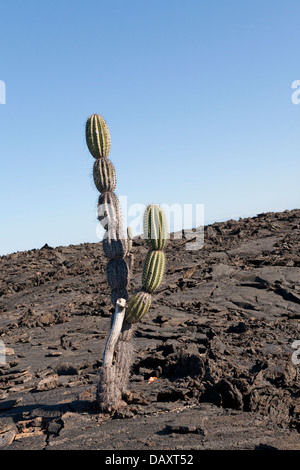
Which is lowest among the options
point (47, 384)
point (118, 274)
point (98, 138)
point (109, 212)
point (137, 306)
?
point (47, 384)

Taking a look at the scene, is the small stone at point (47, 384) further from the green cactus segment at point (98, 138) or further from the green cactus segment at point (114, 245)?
the green cactus segment at point (98, 138)

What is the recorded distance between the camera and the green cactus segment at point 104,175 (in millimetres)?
5461

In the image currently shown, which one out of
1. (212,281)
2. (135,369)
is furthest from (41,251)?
(135,369)

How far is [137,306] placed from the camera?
5402 mm

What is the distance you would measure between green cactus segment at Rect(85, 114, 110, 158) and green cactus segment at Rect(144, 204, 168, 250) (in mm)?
900

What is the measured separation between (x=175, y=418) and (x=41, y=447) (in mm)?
1388

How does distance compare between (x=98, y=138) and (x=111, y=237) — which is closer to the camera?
(x=111, y=237)

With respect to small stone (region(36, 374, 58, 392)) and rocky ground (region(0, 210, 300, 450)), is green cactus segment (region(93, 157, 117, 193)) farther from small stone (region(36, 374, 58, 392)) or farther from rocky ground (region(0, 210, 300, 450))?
small stone (region(36, 374, 58, 392))

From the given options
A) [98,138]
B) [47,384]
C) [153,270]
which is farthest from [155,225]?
[47,384]

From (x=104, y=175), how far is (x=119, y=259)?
3.31 ft

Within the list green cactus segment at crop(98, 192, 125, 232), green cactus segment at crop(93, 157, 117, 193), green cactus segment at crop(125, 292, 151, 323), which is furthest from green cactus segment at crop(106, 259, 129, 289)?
green cactus segment at crop(93, 157, 117, 193)

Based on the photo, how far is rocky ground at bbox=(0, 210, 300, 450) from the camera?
4734 millimetres

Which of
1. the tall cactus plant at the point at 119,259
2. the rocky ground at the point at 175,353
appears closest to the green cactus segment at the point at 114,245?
the tall cactus plant at the point at 119,259

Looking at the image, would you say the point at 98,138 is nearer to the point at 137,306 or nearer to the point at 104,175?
the point at 104,175
